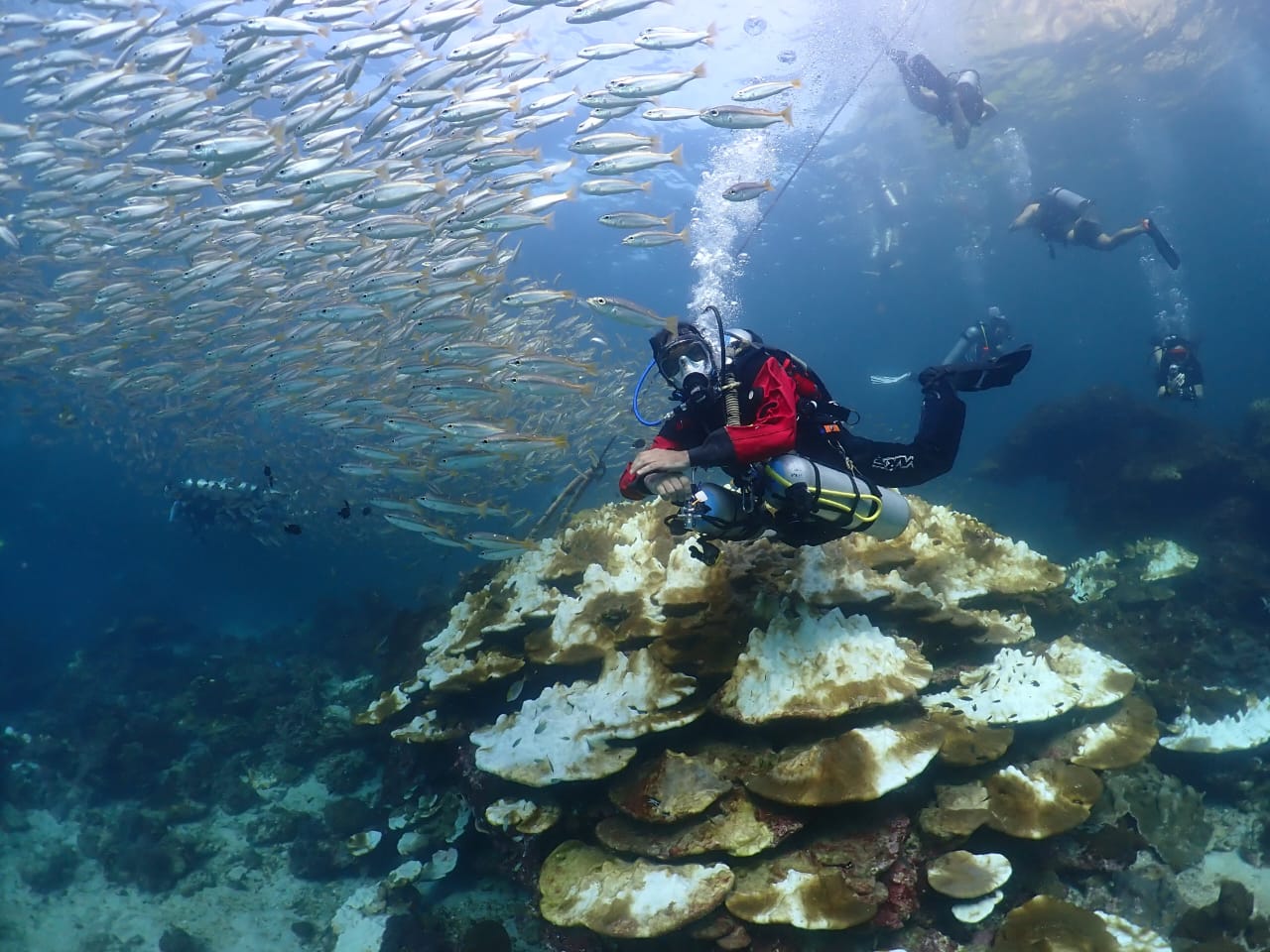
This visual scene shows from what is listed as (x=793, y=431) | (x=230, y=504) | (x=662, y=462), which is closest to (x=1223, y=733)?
(x=793, y=431)

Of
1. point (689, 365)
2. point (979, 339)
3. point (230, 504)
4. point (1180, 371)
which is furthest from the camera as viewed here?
point (230, 504)

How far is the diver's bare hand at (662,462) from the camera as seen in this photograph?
3.72 metres

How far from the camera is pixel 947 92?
15820mm

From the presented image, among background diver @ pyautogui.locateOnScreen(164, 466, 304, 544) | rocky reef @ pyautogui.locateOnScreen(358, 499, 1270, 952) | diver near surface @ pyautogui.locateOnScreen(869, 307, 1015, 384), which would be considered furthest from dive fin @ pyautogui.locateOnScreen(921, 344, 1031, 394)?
background diver @ pyautogui.locateOnScreen(164, 466, 304, 544)

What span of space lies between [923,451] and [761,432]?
1.73 meters

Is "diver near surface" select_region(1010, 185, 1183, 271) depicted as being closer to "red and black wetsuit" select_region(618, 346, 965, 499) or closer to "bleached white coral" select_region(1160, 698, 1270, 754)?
"bleached white coral" select_region(1160, 698, 1270, 754)

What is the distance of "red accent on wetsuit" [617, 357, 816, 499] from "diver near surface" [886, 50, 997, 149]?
51.6 feet

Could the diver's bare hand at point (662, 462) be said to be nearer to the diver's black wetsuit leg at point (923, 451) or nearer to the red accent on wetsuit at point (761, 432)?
the red accent on wetsuit at point (761, 432)

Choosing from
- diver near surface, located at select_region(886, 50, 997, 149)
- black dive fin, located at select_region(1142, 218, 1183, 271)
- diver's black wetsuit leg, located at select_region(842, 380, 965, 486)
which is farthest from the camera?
diver near surface, located at select_region(886, 50, 997, 149)

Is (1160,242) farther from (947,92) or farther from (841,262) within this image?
(841,262)

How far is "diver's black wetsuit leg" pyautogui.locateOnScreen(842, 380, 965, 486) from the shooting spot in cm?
465

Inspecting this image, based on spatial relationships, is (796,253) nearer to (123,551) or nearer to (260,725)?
(260,725)

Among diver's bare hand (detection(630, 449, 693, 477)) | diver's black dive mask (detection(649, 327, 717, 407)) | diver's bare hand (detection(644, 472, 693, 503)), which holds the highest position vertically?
diver's black dive mask (detection(649, 327, 717, 407))

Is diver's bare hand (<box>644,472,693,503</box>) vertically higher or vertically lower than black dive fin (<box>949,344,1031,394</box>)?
higher
